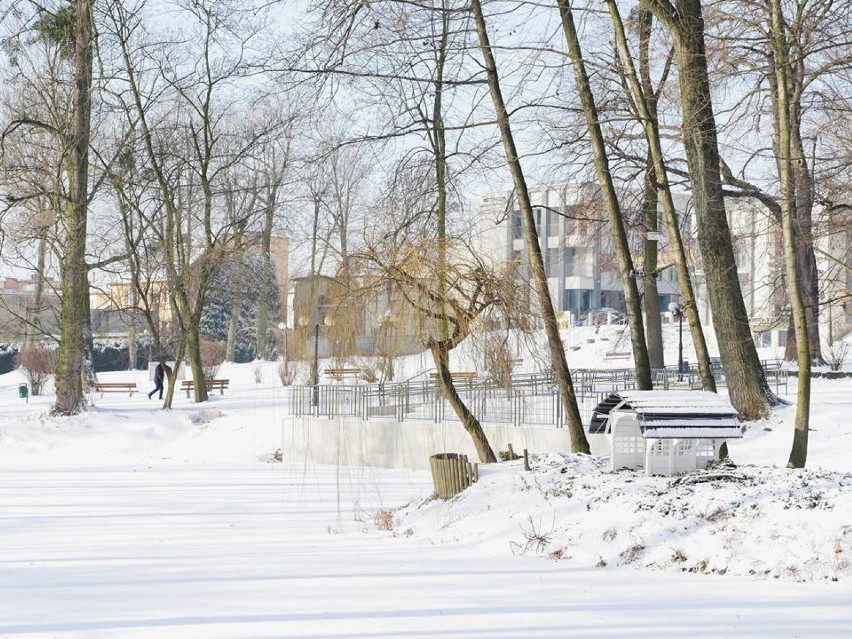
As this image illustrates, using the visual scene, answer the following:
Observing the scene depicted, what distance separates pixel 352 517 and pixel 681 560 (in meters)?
6.15

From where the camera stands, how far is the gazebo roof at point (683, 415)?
11.5m

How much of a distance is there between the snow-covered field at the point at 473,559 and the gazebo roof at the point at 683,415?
56 centimetres

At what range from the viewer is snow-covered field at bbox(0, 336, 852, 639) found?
7.45m

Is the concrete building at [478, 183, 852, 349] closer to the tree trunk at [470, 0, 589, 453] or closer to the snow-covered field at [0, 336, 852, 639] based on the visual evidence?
the tree trunk at [470, 0, 589, 453]

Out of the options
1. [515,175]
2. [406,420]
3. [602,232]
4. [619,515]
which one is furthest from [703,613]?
[602,232]

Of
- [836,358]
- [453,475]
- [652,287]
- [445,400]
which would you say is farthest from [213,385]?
[453,475]

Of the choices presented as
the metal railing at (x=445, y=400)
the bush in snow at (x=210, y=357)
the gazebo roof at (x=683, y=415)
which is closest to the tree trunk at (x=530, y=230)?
the metal railing at (x=445, y=400)

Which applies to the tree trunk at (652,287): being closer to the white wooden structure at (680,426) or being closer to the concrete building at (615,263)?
the concrete building at (615,263)

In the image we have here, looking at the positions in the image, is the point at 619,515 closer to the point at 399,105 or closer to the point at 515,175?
→ the point at 515,175

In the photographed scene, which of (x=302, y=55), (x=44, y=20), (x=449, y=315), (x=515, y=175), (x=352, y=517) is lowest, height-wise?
(x=352, y=517)

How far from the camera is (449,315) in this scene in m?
14.8

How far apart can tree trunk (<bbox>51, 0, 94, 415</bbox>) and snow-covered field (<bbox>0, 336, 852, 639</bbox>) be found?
1000cm

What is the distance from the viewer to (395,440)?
74.6 feet

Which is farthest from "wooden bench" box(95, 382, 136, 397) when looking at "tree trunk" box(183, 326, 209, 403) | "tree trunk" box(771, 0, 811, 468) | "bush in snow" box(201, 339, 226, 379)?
"tree trunk" box(771, 0, 811, 468)
